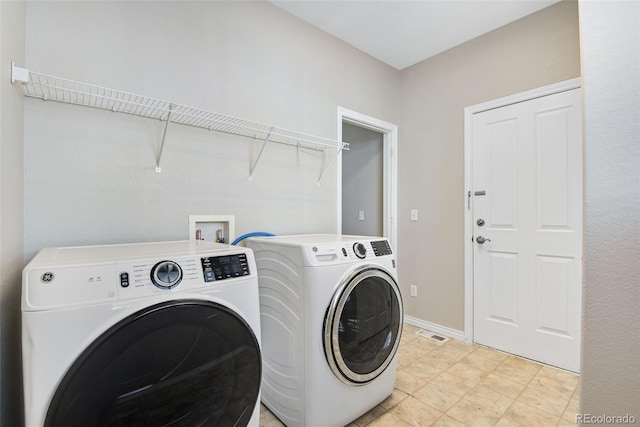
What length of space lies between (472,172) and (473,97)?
0.66m

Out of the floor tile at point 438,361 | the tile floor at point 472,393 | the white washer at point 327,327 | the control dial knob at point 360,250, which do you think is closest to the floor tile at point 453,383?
the tile floor at point 472,393

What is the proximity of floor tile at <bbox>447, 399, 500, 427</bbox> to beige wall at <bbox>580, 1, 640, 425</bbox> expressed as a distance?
734 mm

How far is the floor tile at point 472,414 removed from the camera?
153 cm

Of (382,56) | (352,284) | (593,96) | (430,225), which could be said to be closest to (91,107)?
(352,284)

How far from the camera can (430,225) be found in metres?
2.83

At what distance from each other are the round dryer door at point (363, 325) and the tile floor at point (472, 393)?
0.32 metres

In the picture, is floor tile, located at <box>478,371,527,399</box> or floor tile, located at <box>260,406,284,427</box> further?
floor tile, located at <box>478,371,527,399</box>

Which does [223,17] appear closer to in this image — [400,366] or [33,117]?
[33,117]

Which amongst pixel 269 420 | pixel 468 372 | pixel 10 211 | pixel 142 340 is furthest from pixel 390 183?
pixel 10 211

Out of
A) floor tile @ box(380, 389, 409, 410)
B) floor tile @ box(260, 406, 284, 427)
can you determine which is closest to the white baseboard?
floor tile @ box(380, 389, 409, 410)

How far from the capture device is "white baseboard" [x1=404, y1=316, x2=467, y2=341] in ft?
8.59

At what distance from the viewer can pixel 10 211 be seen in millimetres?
1015

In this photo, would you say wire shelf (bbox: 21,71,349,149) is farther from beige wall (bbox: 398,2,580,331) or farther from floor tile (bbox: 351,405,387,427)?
floor tile (bbox: 351,405,387,427)

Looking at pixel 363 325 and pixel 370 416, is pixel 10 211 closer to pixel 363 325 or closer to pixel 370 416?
pixel 363 325
